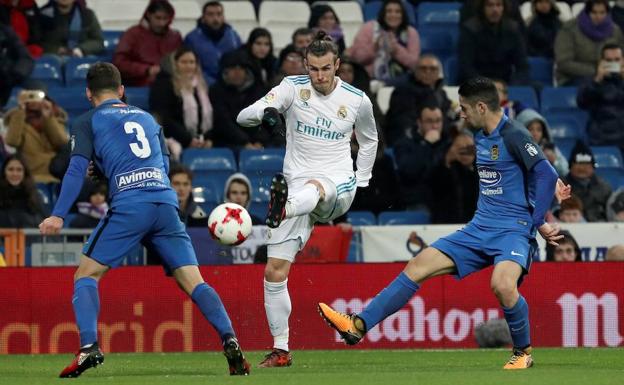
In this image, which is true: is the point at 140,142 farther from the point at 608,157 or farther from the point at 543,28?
the point at 543,28

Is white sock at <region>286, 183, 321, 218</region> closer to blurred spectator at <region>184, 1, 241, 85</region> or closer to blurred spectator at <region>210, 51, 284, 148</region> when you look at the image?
blurred spectator at <region>210, 51, 284, 148</region>

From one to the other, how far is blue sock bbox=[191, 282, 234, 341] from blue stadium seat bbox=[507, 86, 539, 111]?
921 centimetres

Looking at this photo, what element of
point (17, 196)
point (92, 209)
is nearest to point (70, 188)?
point (92, 209)

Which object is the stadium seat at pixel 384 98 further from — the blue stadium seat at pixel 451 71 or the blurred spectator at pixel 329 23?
the blue stadium seat at pixel 451 71

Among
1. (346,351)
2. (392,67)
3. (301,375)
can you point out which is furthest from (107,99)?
(392,67)

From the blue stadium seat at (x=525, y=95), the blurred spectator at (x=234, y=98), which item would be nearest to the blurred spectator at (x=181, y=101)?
the blurred spectator at (x=234, y=98)

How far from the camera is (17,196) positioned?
14828 mm

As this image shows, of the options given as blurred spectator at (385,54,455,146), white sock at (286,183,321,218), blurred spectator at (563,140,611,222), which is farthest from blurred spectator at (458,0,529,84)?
white sock at (286,183,321,218)

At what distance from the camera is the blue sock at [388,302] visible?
10289mm

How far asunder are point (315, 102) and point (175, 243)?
5.42 ft

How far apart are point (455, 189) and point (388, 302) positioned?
5291 millimetres

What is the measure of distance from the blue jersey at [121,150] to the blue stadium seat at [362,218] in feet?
21.0

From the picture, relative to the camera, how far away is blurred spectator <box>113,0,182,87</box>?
17.2 meters

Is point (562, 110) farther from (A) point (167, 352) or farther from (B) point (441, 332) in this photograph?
(A) point (167, 352)
